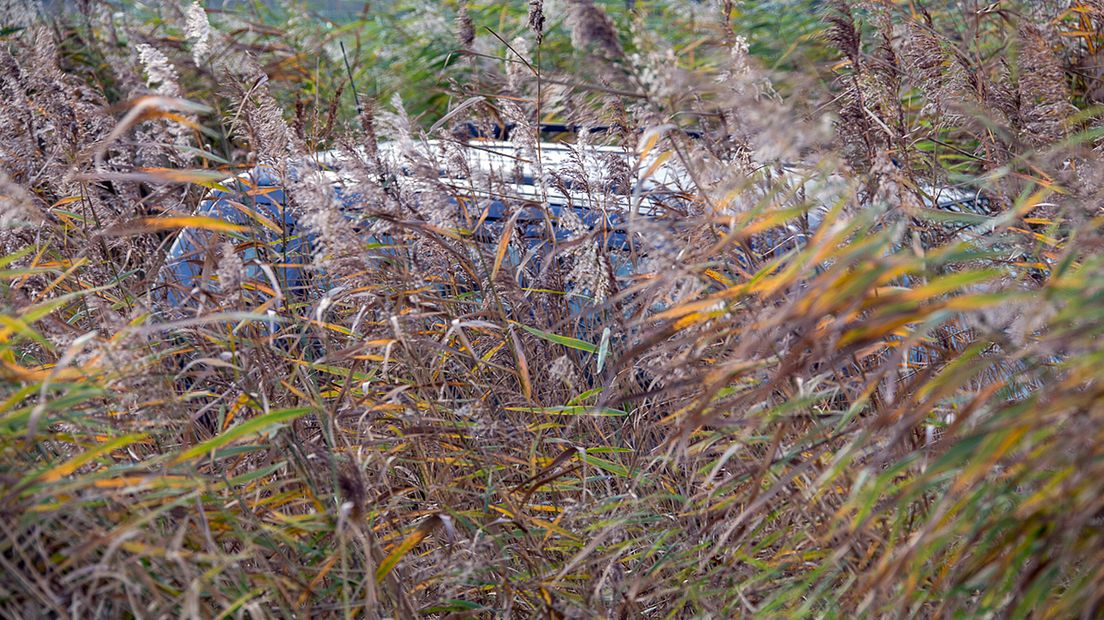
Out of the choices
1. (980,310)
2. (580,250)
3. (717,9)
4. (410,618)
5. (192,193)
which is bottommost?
(410,618)

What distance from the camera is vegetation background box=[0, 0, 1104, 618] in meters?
1.73

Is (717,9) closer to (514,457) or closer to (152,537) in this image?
(514,457)

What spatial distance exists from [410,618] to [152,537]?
51 centimetres

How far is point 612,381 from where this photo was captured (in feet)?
8.58

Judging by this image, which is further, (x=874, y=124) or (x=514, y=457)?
(x=874, y=124)

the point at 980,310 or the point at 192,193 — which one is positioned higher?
the point at 980,310

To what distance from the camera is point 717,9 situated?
3049mm

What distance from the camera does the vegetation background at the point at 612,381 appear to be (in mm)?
1728

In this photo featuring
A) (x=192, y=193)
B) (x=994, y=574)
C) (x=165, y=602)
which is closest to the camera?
(x=994, y=574)

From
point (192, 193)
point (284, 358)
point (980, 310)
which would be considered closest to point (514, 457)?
point (284, 358)

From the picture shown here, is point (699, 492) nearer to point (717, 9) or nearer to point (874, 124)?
point (874, 124)

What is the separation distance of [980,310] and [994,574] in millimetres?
399

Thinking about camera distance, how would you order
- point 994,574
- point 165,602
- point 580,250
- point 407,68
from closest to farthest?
point 994,574
point 165,602
point 580,250
point 407,68

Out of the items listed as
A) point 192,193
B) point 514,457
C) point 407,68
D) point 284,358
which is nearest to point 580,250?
point 514,457
